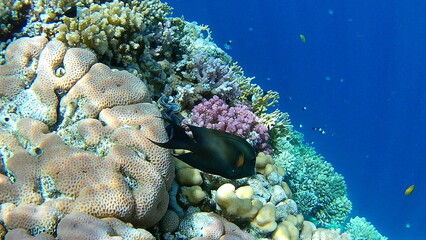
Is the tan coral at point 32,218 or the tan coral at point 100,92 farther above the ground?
the tan coral at point 100,92

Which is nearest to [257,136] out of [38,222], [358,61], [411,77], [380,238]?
[38,222]

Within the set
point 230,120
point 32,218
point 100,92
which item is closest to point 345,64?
point 230,120

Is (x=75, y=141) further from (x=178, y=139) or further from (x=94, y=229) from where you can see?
(x=178, y=139)

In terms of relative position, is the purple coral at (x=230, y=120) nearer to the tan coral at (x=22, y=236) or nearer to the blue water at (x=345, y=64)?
the tan coral at (x=22, y=236)

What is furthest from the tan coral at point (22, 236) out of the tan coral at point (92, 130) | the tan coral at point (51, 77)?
the tan coral at point (51, 77)

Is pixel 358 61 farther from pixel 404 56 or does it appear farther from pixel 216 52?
pixel 216 52

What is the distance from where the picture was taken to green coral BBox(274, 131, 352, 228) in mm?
6061

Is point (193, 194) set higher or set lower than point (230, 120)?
lower

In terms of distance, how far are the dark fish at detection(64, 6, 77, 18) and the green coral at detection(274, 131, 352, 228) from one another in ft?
12.7

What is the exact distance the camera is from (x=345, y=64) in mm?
110500

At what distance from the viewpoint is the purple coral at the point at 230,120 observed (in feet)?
15.5

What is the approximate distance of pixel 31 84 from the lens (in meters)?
3.38

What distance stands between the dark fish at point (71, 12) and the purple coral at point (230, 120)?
2.11m

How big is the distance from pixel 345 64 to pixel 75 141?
389ft
